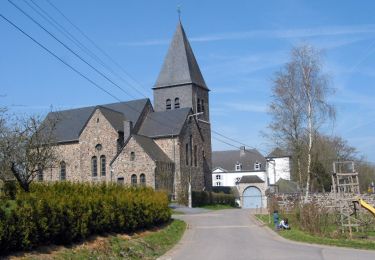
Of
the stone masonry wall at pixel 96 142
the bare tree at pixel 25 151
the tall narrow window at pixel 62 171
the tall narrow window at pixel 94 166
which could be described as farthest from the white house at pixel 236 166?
the bare tree at pixel 25 151

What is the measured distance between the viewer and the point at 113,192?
65.5ft

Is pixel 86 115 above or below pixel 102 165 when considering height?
above

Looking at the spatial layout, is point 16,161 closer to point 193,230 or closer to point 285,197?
point 193,230

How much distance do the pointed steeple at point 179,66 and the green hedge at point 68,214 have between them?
4056cm

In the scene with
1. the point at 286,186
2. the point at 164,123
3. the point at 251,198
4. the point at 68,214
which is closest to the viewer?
the point at 68,214

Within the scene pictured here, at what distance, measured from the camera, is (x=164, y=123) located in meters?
57.3

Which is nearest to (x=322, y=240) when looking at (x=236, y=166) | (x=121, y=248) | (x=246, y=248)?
(x=246, y=248)

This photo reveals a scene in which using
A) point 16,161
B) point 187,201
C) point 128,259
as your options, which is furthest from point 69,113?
point 128,259

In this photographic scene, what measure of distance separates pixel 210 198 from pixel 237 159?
40875 mm

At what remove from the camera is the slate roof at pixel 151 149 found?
5084cm

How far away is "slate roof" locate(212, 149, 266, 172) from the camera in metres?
93.6

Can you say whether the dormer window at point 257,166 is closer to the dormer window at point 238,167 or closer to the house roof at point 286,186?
the dormer window at point 238,167

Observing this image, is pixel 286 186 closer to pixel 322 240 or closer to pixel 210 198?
pixel 210 198

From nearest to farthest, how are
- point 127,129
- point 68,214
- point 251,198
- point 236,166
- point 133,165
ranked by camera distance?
1. point 68,214
2. point 133,165
3. point 127,129
4. point 251,198
5. point 236,166
